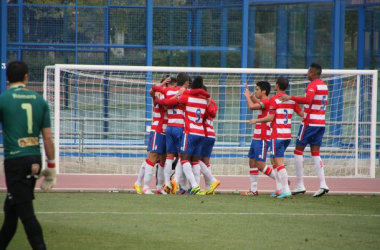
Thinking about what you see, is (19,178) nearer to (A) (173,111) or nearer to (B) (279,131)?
(A) (173,111)

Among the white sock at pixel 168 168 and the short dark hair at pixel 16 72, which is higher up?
the short dark hair at pixel 16 72

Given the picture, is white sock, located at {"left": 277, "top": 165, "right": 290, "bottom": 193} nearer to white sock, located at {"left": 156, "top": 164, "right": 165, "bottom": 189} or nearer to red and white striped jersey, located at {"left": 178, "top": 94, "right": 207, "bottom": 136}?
red and white striped jersey, located at {"left": 178, "top": 94, "right": 207, "bottom": 136}

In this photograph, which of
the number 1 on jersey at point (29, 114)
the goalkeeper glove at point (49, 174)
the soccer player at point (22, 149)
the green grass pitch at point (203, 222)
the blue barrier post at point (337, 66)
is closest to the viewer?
the soccer player at point (22, 149)

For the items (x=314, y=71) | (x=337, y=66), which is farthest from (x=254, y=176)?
(x=337, y=66)

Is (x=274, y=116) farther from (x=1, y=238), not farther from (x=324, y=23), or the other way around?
(x=324, y=23)

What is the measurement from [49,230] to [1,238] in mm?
1778

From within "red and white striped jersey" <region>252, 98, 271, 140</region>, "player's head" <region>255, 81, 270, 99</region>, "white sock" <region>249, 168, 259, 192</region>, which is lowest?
"white sock" <region>249, 168, 259, 192</region>

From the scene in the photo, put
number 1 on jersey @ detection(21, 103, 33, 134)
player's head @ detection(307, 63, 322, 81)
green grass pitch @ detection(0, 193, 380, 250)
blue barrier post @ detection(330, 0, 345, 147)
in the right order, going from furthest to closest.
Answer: blue barrier post @ detection(330, 0, 345, 147), player's head @ detection(307, 63, 322, 81), green grass pitch @ detection(0, 193, 380, 250), number 1 on jersey @ detection(21, 103, 33, 134)

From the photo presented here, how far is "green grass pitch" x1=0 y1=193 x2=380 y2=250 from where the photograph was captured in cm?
746

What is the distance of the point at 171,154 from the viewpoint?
39.1 ft

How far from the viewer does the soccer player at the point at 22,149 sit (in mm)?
6148

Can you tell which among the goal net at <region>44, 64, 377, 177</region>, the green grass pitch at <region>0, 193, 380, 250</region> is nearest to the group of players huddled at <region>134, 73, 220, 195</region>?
the green grass pitch at <region>0, 193, 380, 250</region>

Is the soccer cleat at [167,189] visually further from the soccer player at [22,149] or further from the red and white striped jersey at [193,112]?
the soccer player at [22,149]

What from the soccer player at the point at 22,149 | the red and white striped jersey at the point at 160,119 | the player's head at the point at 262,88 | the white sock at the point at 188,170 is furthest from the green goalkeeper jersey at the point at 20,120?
the player's head at the point at 262,88
